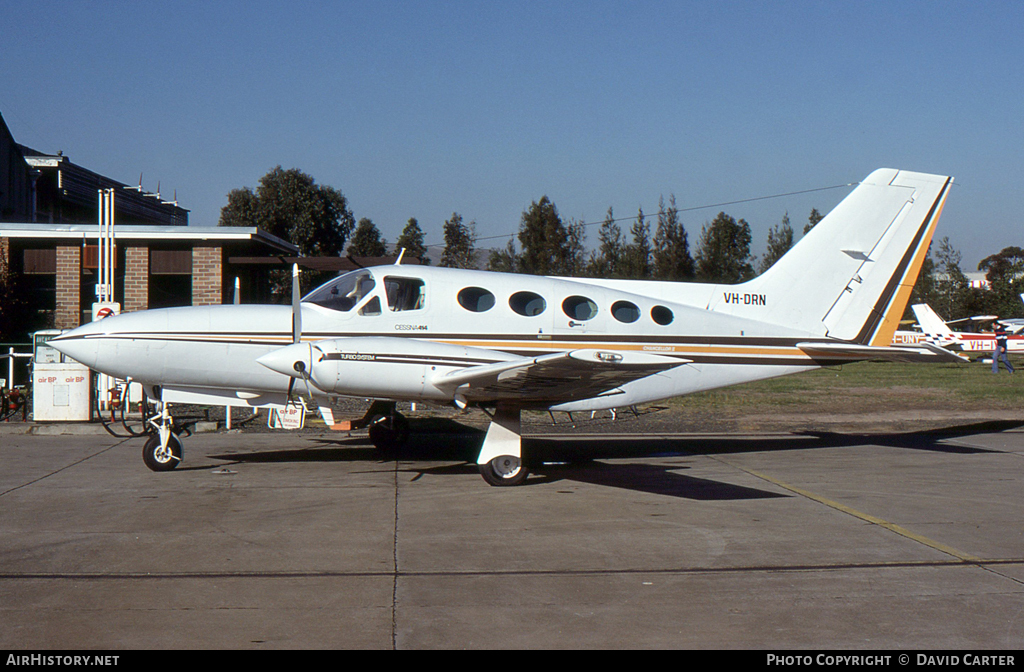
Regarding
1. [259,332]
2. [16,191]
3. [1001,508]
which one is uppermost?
[16,191]

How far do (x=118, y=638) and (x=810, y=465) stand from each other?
9.10 meters

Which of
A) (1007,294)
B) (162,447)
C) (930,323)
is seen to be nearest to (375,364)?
(162,447)

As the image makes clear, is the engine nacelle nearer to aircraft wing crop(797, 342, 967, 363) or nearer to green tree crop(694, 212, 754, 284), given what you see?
aircraft wing crop(797, 342, 967, 363)

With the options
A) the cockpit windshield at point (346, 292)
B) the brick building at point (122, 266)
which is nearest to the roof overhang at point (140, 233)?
the brick building at point (122, 266)

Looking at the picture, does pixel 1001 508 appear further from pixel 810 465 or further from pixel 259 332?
pixel 259 332

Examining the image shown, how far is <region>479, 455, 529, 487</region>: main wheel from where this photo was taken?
9664mm

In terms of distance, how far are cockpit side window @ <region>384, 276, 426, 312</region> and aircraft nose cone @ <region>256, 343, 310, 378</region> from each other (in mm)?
1532

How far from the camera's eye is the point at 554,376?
356 inches

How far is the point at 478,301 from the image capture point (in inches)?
419

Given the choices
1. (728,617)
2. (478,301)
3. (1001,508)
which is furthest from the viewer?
(478,301)

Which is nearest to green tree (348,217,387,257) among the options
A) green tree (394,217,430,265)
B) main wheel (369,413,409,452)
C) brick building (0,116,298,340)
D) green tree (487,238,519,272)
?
green tree (394,217,430,265)

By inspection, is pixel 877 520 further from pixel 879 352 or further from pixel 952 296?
pixel 952 296

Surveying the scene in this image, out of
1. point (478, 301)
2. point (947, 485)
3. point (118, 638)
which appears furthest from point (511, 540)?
point (947, 485)
